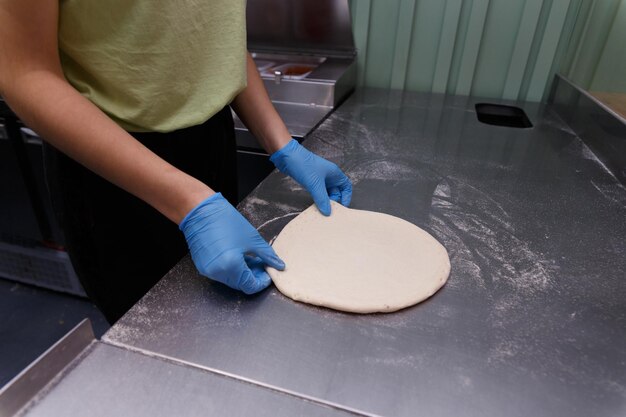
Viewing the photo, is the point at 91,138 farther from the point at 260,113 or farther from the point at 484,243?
the point at 484,243

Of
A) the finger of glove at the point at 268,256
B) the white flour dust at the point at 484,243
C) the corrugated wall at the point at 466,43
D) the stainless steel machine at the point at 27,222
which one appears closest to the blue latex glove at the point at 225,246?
the finger of glove at the point at 268,256

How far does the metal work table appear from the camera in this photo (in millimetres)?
499

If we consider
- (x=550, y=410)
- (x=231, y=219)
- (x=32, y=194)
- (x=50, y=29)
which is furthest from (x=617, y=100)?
(x=32, y=194)

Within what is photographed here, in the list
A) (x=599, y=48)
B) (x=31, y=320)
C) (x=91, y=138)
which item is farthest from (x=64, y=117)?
(x=599, y=48)

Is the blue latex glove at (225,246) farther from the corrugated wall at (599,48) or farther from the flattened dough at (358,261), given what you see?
the corrugated wall at (599,48)

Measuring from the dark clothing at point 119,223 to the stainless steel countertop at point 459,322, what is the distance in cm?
19

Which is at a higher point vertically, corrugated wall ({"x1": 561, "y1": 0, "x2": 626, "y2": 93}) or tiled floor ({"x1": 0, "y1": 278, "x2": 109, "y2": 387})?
corrugated wall ({"x1": 561, "y1": 0, "x2": 626, "y2": 93})

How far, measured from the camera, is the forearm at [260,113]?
3.35 ft

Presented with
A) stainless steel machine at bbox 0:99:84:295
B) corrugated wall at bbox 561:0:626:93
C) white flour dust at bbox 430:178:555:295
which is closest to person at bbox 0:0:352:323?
white flour dust at bbox 430:178:555:295

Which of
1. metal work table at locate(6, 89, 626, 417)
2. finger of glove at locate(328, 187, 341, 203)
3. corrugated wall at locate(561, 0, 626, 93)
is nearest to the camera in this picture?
metal work table at locate(6, 89, 626, 417)

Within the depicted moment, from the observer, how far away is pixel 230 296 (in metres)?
0.66

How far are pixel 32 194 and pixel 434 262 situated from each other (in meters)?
1.67

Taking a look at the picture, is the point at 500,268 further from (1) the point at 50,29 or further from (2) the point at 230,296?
(1) the point at 50,29

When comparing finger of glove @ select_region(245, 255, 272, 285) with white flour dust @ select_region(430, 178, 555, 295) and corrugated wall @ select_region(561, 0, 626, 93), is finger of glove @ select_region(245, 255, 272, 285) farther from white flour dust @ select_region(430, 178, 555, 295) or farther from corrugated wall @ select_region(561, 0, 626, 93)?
corrugated wall @ select_region(561, 0, 626, 93)
